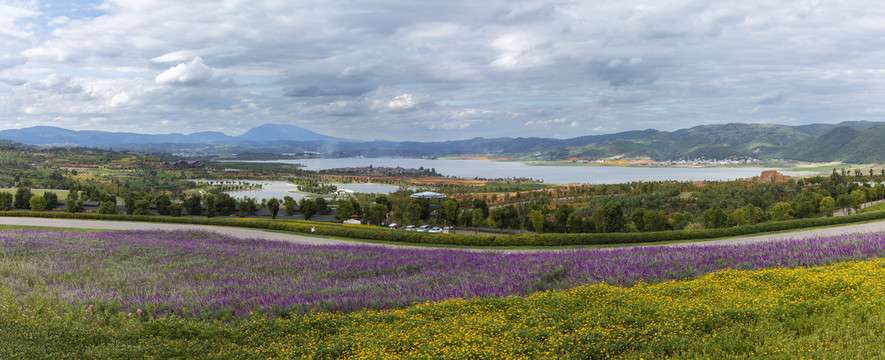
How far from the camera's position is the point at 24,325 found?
8.68 metres

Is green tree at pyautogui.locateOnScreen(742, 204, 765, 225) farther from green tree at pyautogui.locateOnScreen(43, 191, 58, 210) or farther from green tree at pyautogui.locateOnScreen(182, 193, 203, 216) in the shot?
green tree at pyautogui.locateOnScreen(43, 191, 58, 210)

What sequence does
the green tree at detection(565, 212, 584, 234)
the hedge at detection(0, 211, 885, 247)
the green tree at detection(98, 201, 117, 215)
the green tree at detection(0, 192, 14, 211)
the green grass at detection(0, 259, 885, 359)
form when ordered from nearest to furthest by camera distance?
the green grass at detection(0, 259, 885, 359), the hedge at detection(0, 211, 885, 247), the green tree at detection(98, 201, 117, 215), the green tree at detection(565, 212, 584, 234), the green tree at detection(0, 192, 14, 211)

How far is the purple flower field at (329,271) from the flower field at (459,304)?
0.21 ft

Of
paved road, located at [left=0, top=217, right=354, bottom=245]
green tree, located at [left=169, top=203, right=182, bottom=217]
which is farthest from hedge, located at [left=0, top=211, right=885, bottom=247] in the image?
green tree, located at [left=169, top=203, right=182, bottom=217]

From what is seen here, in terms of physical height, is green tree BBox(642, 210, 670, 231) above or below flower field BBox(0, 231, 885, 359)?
below

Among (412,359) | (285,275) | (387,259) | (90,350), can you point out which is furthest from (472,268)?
(90,350)

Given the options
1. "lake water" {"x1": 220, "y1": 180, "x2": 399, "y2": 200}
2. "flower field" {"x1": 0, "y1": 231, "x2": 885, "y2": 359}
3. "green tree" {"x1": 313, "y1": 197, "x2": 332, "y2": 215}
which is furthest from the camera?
"lake water" {"x1": 220, "y1": 180, "x2": 399, "y2": 200}

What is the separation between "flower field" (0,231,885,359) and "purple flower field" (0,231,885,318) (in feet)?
0.21

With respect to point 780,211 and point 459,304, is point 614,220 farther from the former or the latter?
point 459,304

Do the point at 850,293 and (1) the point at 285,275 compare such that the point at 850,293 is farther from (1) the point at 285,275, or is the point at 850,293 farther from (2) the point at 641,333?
(1) the point at 285,275

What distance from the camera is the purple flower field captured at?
10.7 meters

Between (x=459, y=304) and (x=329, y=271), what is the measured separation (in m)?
5.93

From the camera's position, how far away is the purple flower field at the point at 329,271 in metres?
10.7

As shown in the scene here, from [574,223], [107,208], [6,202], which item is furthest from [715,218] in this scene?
[6,202]
